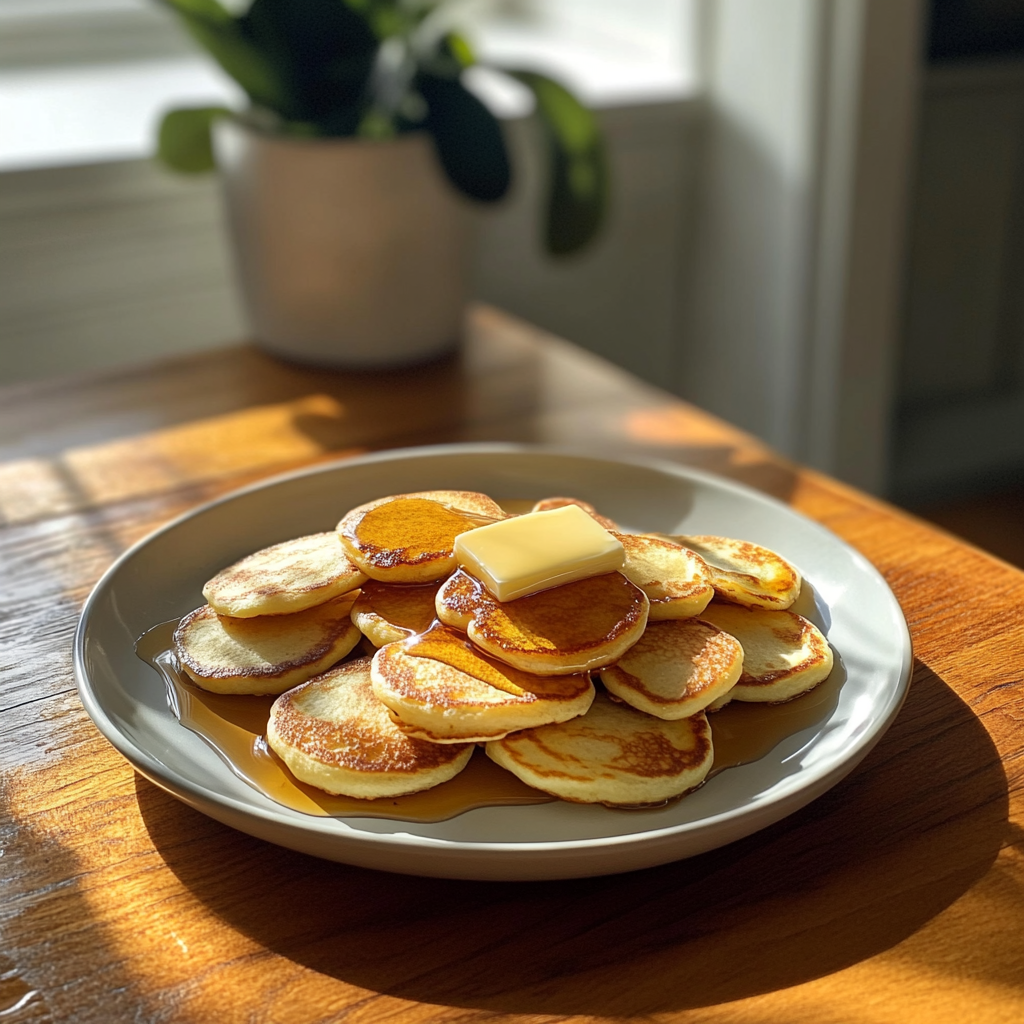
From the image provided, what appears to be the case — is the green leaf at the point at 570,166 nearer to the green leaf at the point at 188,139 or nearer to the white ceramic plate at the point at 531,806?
the green leaf at the point at 188,139

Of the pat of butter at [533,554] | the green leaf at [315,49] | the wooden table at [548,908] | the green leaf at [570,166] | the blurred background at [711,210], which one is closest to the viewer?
the wooden table at [548,908]

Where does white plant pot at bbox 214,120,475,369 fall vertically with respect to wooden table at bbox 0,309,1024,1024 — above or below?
above

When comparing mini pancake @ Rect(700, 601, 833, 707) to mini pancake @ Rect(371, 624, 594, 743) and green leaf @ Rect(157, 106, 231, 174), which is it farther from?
green leaf @ Rect(157, 106, 231, 174)

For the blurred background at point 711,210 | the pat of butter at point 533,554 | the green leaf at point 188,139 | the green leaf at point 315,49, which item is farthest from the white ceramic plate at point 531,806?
the blurred background at point 711,210

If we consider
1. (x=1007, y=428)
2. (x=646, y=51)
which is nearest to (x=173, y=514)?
(x=646, y=51)

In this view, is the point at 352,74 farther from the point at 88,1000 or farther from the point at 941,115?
the point at 941,115

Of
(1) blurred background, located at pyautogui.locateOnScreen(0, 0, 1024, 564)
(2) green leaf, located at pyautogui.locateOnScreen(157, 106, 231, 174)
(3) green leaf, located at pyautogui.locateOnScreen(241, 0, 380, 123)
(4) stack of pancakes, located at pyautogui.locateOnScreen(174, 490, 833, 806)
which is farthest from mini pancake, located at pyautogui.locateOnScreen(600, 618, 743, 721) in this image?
(1) blurred background, located at pyautogui.locateOnScreen(0, 0, 1024, 564)

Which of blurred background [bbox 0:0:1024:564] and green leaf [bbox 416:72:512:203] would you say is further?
blurred background [bbox 0:0:1024:564]

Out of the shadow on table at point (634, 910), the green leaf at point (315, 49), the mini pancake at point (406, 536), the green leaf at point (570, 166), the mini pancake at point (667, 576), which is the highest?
the green leaf at point (315, 49)
